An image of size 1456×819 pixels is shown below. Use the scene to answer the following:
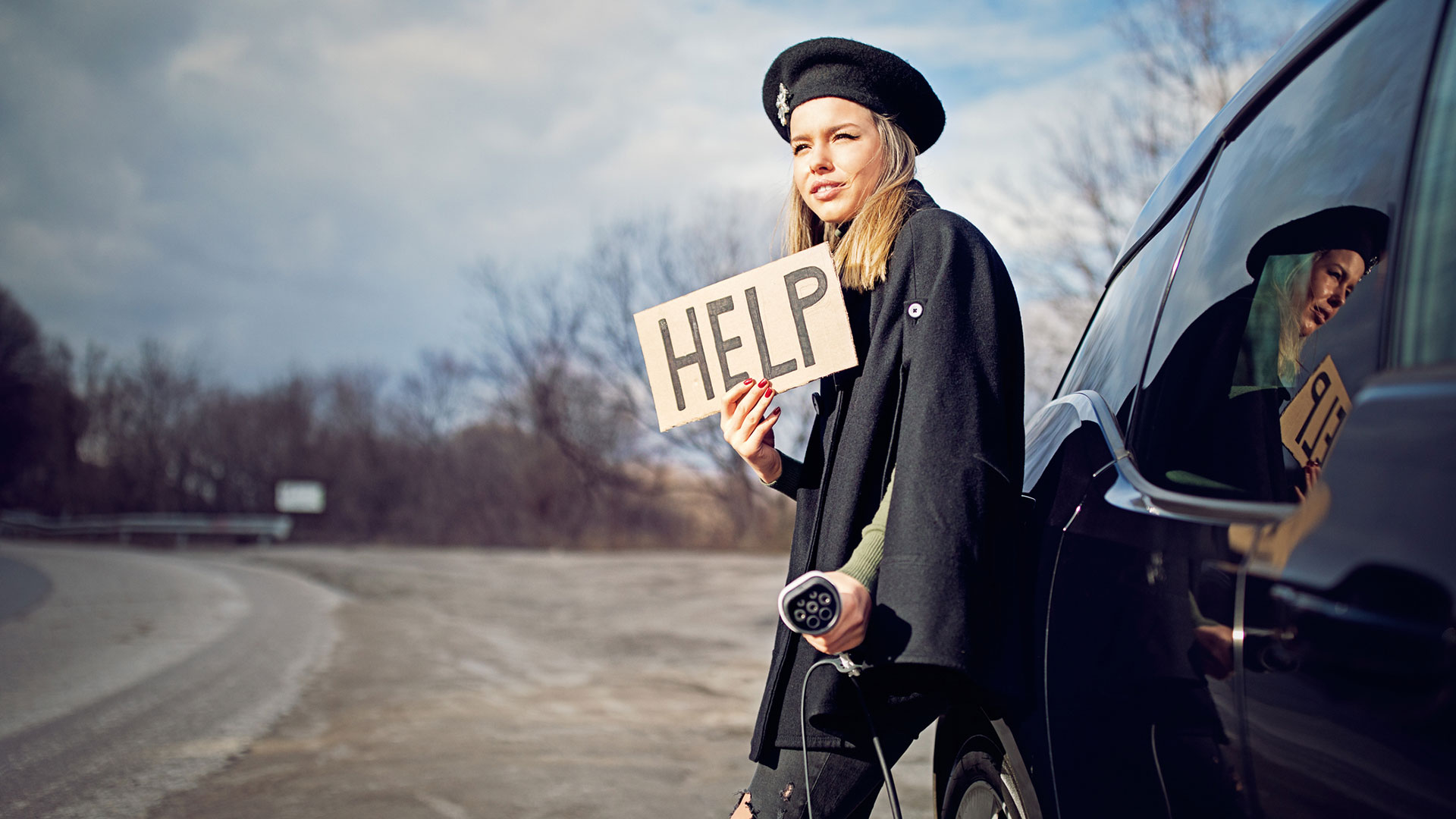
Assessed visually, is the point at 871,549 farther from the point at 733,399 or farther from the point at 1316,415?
the point at 1316,415

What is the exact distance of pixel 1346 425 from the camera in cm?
102

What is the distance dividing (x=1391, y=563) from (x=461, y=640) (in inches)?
361

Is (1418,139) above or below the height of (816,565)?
above

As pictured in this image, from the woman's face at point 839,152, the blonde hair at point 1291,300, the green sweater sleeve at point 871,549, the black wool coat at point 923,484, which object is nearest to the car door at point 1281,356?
the blonde hair at point 1291,300

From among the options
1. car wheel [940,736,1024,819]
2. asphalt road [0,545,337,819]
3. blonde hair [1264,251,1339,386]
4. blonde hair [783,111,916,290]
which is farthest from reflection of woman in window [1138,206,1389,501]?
asphalt road [0,545,337,819]

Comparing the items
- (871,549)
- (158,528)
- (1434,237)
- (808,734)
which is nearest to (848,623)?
(871,549)

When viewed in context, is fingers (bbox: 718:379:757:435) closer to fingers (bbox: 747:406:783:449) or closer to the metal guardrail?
fingers (bbox: 747:406:783:449)

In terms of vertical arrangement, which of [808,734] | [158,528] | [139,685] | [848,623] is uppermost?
[848,623]

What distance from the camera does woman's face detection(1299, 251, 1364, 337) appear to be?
166 cm

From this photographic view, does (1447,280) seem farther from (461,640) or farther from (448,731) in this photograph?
(461,640)

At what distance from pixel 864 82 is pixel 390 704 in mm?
5664

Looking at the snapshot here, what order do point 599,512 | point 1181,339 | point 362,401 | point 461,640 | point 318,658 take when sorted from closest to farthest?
1. point 1181,339
2. point 318,658
3. point 461,640
4. point 599,512
5. point 362,401

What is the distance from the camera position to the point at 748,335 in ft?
6.59

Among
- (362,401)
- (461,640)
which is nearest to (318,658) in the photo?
(461,640)
